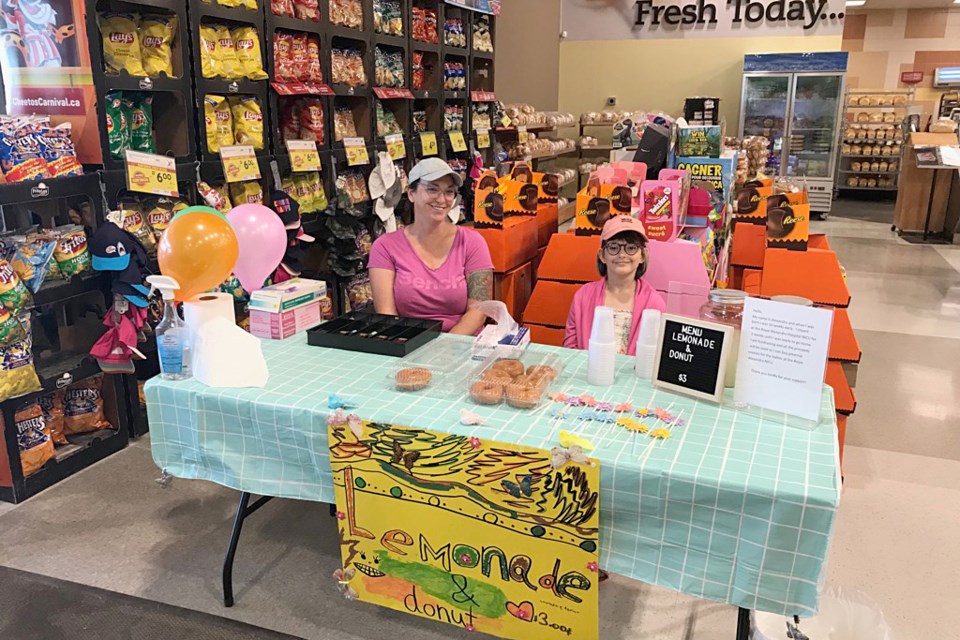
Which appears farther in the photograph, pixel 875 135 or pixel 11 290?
pixel 875 135

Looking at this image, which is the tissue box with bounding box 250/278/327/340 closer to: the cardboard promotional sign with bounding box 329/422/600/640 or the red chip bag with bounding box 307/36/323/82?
the cardboard promotional sign with bounding box 329/422/600/640

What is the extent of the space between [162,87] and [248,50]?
2.25ft

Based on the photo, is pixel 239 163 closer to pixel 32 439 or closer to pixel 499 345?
pixel 32 439

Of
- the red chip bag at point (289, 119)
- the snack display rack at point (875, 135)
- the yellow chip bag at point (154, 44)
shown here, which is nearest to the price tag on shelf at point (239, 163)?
the yellow chip bag at point (154, 44)

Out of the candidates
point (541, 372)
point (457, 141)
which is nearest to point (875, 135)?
point (457, 141)

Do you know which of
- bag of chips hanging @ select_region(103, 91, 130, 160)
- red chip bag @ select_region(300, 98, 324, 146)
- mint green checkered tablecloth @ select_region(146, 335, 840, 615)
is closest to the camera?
mint green checkered tablecloth @ select_region(146, 335, 840, 615)

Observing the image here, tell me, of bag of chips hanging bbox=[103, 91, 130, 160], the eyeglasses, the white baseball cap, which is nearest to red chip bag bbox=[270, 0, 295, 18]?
bag of chips hanging bbox=[103, 91, 130, 160]

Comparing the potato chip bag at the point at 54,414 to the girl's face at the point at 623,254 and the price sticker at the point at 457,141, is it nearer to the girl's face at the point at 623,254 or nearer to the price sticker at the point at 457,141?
the girl's face at the point at 623,254

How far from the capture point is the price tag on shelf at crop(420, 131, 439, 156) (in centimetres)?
583

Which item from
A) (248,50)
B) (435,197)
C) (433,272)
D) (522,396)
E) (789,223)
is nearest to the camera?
(522,396)

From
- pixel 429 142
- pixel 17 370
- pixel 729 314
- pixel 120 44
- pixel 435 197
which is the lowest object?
pixel 17 370

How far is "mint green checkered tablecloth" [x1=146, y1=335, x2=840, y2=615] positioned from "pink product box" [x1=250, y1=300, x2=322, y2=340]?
0.91 feet

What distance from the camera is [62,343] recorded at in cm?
366

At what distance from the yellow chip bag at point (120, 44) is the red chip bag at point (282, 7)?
899mm
